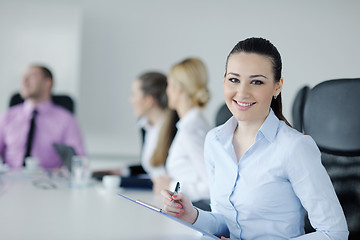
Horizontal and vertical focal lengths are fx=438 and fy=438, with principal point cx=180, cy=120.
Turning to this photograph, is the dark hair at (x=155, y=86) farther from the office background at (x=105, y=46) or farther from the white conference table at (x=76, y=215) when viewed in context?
the office background at (x=105, y=46)

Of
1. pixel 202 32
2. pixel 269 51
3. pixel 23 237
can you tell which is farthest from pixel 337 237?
pixel 202 32

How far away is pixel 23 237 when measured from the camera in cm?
123

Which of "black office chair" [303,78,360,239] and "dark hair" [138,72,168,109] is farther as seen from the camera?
"dark hair" [138,72,168,109]

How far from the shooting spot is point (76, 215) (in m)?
1.54

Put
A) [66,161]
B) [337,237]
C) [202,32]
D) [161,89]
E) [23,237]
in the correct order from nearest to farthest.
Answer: [337,237] < [23,237] < [66,161] < [161,89] < [202,32]

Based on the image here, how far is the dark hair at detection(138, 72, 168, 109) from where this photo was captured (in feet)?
9.58

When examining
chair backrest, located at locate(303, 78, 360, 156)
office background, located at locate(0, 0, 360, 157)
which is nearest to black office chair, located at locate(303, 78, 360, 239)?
chair backrest, located at locate(303, 78, 360, 156)

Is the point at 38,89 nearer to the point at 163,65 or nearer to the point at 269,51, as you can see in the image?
the point at 163,65

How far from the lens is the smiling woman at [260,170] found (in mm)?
967

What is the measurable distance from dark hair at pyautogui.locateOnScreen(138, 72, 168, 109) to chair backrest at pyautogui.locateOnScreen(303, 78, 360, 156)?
165 centimetres

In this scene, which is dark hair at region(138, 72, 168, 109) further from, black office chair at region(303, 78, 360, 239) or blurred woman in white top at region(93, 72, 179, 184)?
black office chair at region(303, 78, 360, 239)

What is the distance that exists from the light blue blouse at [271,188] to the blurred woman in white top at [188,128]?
0.79 meters

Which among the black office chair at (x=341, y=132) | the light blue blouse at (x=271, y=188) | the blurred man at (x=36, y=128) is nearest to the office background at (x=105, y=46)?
the blurred man at (x=36, y=128)

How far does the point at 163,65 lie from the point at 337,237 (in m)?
3.47
